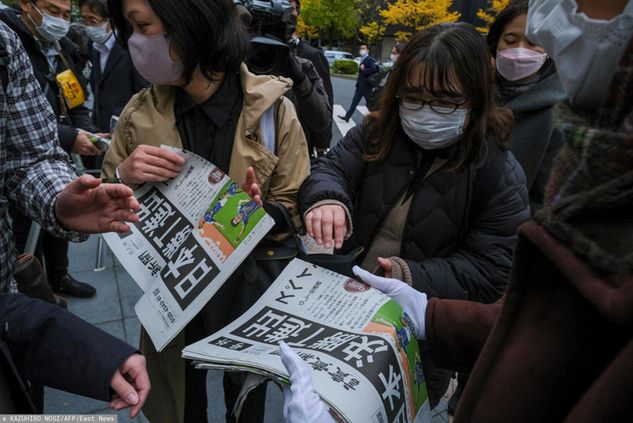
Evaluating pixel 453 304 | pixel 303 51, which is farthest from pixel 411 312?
pixel 303 51

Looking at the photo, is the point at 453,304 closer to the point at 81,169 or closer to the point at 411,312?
the point at 411,312

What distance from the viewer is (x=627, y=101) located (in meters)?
0.46

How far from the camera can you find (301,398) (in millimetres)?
762

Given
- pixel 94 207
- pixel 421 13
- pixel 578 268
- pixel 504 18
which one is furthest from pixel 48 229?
pixel 421 13

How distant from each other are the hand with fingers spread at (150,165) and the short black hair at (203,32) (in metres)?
0.28

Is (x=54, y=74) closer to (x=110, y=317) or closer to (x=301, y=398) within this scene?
(x=110, y=317)

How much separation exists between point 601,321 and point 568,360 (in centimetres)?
6

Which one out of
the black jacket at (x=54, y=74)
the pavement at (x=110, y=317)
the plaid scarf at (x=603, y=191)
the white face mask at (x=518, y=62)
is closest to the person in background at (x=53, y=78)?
the black jacket at (x=54, y=74)

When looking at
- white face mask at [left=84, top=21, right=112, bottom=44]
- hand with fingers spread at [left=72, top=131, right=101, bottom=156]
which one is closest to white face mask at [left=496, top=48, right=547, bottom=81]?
hand with fingers spread at [left=72, top=131, right=101, bottom=156]

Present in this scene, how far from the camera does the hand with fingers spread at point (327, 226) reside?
1271 millimetres

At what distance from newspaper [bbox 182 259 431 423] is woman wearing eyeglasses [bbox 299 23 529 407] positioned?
0.23m

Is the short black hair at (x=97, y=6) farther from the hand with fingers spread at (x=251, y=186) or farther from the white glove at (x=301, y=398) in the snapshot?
the white glove at (x=301, y=398)

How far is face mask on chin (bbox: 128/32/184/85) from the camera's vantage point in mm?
1344

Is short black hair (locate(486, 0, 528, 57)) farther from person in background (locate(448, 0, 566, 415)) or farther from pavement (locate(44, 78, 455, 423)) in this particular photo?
pavement (locate(44, 78, 455, 423))
